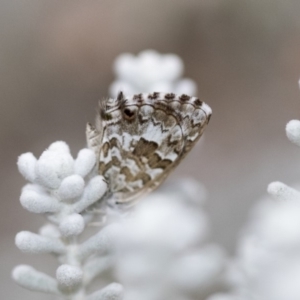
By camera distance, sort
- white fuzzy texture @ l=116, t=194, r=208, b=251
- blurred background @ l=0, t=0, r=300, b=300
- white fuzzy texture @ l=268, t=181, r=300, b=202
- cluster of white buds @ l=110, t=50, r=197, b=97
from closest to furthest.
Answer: white fuzzy texture @ l=268, t=181, r=300, b=202 → white fuzzy texture @ l=116, t=194, r=208, b=251 → cluster of white buds @ l=110, t=50, r=197, b=97 → blurred background @ l=0, t=0, r=300, b=300

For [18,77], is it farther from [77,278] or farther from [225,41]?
[77,278]

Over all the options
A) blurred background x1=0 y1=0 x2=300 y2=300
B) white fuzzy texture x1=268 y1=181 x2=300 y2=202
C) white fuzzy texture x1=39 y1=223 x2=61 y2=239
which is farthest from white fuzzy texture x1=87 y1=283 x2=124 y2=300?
blurred background x1=0 y1=0 x2=300 y2=300

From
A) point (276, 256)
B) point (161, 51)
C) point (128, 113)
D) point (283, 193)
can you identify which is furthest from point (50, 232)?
point (161, 51)

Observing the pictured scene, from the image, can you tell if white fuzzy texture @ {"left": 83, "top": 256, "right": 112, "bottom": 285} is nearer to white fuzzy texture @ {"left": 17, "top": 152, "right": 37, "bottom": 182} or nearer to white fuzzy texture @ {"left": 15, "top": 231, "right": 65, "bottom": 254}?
white fuzzy texture @ {"left": 15, "top": 231, "right": 65, "bottom": 254}

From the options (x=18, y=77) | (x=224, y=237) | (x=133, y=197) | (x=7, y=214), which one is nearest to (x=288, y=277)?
(x=133, y=197)

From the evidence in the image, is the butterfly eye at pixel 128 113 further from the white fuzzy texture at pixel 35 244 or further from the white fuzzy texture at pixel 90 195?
the white fuzzy texture at pixel 35 244

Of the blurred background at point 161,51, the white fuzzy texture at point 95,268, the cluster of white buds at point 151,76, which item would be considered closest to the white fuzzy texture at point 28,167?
the white fuzzy texture at point 95,268

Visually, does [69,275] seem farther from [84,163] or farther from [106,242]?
[84,163]
